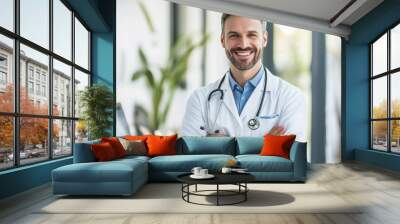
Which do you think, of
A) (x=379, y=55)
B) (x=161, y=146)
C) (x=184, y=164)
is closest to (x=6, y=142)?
(x=184, y=164)

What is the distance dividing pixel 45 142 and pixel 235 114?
3.93 meters

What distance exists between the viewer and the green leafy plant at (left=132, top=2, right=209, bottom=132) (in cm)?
874

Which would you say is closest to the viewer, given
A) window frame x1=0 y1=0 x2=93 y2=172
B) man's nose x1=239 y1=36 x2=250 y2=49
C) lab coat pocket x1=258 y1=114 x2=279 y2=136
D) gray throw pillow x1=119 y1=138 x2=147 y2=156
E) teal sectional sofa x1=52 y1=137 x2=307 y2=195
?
teal sectional sofa x1=52 y1=137 x2=307 y2=195

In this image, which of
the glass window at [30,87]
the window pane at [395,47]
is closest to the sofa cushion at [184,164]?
the glass window at [30,87]

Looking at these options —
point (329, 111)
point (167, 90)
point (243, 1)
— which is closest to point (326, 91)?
point (329, 111)

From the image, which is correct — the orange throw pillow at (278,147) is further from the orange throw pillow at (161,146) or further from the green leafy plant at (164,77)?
the green leafy plant at (164,77)

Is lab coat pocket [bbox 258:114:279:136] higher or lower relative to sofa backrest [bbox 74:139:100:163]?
higher

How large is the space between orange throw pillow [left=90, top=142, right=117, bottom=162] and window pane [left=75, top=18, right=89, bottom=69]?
2.65m

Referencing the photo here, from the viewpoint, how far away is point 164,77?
28.8 ft

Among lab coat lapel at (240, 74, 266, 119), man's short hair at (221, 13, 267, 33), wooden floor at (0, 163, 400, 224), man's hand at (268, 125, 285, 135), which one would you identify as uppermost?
man's short hair at (221, 13, 267, 33)

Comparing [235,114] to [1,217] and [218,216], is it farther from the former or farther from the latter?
[1,217]

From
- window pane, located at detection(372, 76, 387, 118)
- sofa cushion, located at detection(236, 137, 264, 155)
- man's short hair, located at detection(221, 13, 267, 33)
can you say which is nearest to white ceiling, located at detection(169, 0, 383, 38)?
man's short hair, located at detection(221, 13, 267, 33)

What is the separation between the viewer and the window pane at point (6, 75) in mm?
4926

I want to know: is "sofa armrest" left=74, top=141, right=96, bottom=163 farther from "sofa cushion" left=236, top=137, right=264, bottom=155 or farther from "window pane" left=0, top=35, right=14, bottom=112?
"sofa cushion" left=236, top=137, right=264, bottom=155
